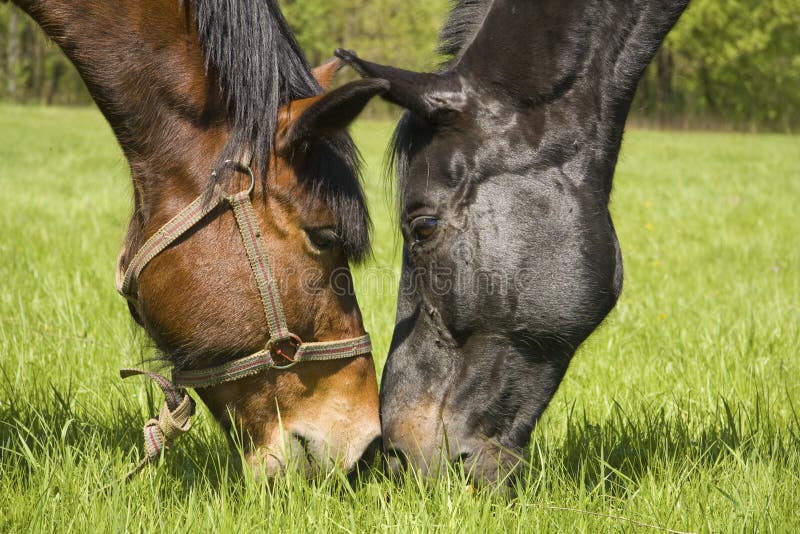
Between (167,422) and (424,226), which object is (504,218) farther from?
(167,422)

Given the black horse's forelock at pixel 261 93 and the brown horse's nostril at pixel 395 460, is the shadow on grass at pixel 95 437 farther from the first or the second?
the black horse's forelock at pixel 261 93

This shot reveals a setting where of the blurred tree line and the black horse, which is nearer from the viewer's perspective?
the black horse

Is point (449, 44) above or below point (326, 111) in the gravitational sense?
above

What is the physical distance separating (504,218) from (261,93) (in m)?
0.79

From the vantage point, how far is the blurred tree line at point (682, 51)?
42188 millimetres

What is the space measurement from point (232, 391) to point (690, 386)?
2.29m

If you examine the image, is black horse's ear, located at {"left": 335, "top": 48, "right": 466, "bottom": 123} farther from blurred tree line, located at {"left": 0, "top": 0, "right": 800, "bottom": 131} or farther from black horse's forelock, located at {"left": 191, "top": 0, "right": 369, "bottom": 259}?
blurred tree line, located at {"left": 0, "top": 0, "right": 800, "bottom": 131}

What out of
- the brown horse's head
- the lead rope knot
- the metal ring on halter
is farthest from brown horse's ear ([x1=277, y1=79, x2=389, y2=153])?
the lead rope knot

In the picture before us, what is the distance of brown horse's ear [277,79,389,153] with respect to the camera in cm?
210

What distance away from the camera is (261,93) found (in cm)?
227

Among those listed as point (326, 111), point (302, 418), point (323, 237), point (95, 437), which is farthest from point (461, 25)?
point (95, 437)

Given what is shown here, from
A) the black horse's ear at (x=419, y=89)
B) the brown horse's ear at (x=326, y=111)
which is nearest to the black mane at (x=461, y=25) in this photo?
the black horse's ear at (x=419, y=89)

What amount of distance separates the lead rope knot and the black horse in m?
0.63

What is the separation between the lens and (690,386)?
12.1 feet
